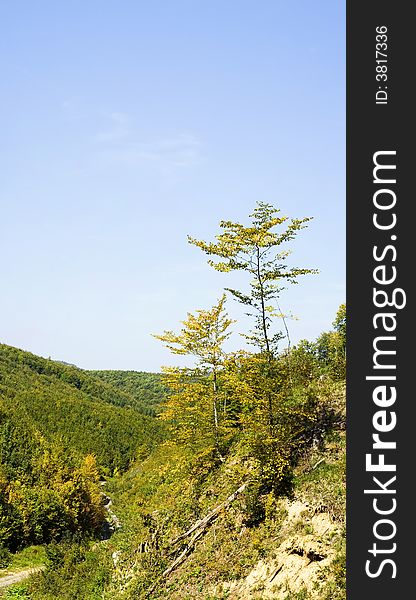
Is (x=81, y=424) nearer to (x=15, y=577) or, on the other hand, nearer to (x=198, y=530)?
(x=15, y=577)

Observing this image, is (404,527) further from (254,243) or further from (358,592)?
(254,243)

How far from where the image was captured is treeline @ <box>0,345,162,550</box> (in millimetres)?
34406

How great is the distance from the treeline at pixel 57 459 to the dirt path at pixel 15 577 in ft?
12.9

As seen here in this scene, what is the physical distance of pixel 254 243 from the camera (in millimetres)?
14891

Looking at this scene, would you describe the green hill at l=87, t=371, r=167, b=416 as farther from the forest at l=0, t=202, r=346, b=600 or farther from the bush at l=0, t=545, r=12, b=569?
the forest at l=0, t=202, r=346, b=600

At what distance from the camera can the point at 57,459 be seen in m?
38.9

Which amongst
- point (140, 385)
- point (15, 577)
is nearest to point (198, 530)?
point (15, 577)

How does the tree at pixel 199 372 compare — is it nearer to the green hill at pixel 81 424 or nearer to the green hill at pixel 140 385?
the green hill at pixel 81 424

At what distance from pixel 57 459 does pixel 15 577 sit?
11132 millimetres

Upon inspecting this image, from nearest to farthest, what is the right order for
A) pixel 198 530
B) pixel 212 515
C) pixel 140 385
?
pixel 212 515 → pixel 198 530 → pixel 140 385

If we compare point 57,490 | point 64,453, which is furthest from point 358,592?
point 64,453

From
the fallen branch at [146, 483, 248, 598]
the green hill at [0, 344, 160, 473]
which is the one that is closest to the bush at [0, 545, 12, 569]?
the green hill at [0, 344, 160, 473]

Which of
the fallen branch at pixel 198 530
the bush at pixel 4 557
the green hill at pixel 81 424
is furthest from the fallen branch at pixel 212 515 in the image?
the green hill at pixel 81 424

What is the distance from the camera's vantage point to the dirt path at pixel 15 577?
27.0m
